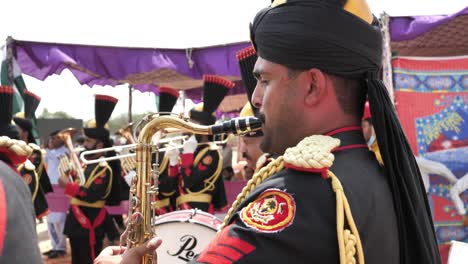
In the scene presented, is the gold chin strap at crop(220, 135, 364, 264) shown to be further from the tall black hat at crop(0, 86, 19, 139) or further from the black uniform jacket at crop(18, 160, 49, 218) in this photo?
the black uniform jacket at crop(18, 160, 49, 218)

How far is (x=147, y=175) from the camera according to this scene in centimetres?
216

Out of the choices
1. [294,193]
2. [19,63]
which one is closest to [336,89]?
[294,193]

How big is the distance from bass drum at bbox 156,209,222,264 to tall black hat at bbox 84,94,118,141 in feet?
15.2

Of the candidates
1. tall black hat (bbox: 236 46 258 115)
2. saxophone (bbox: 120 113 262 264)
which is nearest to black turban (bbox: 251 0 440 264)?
saxophone (bbox: 120 113 262 264)

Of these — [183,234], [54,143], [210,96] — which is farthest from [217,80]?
[54,143]

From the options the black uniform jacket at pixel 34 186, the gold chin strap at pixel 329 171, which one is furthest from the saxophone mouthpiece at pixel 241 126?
the black uniform jacket at pixel 34 186

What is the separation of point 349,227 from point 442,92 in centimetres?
502

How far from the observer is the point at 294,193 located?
1224 millimetres

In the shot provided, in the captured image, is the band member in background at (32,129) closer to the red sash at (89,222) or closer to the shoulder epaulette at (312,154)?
the red sash at (89,222)

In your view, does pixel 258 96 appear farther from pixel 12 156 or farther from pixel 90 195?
pixel 90 195

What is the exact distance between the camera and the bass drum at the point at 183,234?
11.0ft

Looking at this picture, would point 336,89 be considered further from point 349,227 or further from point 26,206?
point 26,206

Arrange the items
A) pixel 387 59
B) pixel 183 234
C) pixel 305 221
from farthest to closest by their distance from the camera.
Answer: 1. pixel 387 59
2. pixel 183 234
3. pixel 305 221

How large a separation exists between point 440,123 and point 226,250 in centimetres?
512
